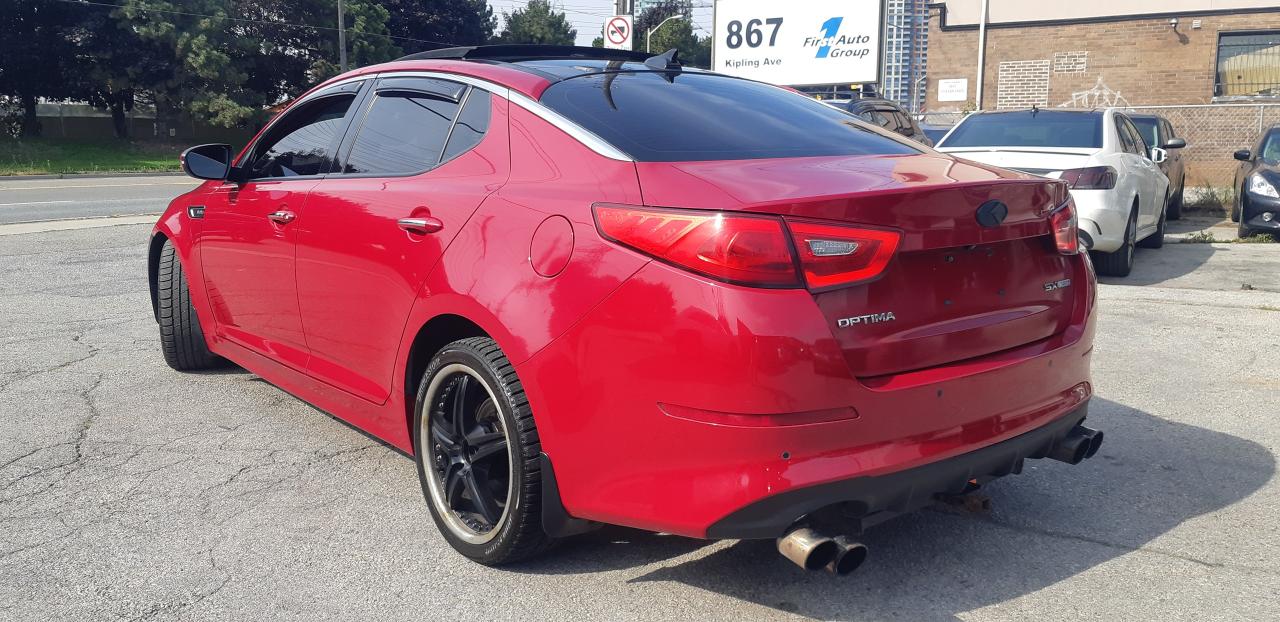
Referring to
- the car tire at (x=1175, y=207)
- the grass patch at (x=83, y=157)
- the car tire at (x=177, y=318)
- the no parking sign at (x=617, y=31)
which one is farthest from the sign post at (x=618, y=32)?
the grass patch at (x=83, y=157)

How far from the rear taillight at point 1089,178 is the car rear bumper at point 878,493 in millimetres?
5945

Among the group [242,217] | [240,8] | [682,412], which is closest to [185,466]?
[242,217]

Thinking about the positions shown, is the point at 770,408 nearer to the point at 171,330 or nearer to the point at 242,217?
the point at 242,217

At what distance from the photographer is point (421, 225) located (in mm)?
3277

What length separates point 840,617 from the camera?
9.23 ft

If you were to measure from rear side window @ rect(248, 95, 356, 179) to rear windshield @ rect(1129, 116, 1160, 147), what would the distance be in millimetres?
12066

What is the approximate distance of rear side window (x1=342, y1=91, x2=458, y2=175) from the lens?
357 cm

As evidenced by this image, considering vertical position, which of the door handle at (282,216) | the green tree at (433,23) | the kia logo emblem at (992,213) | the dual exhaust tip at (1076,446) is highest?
the green tree at (433,23)

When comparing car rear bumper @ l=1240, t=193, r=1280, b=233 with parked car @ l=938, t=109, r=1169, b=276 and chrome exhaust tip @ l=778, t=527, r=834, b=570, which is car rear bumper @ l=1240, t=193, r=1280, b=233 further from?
chrome exhaust tip @ l=778, t=527, r=834, b=570

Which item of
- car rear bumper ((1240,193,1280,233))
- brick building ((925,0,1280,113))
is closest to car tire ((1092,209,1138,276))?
car rear bumper ((1240,193,1280,233))

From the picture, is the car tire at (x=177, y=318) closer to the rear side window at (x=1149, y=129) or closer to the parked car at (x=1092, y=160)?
the parked car at (x=1092, y=160)

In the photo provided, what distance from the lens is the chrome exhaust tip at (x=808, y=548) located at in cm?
250

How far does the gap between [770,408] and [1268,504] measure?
220cm

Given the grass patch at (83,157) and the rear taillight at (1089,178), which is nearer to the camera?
the rear taillight at (1089,178)
